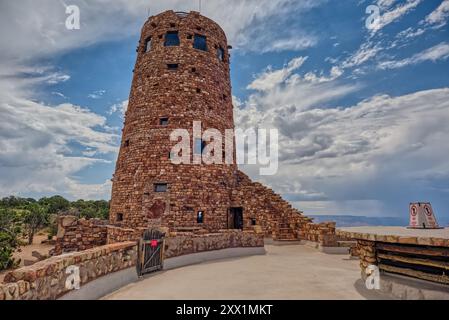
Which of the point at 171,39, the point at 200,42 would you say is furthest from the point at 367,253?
the point at 171,39

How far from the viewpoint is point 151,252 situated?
8.35 meters

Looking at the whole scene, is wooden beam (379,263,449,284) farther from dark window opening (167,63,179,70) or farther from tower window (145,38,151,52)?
tower window (145,38,151,52)

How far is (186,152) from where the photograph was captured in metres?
18.2

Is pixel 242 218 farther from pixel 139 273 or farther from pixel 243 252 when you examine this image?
A: pixel 139 273

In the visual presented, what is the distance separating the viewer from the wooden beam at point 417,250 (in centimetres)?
539

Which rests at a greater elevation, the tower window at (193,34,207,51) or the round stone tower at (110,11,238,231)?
the tower window at (193,34,207,51)

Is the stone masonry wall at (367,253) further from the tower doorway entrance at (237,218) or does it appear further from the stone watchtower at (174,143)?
the tower doorway entrance at (237,218)

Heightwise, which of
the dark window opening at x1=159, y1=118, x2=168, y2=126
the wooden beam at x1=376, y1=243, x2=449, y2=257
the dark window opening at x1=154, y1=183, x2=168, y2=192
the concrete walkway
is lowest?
the concrete walkway

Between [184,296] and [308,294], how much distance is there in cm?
277

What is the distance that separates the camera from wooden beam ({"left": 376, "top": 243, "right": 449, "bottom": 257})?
5.39 m

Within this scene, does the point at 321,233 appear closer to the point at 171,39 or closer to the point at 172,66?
the point at 172,66

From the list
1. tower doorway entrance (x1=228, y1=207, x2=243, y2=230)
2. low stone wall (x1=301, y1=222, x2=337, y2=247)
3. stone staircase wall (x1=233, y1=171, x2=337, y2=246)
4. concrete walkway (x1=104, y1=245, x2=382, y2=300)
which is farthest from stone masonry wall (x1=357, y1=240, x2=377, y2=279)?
tower doorway entrance (x1=228, y1=207, x2=243, y2=230)

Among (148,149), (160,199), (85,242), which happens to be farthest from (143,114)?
(85,242)

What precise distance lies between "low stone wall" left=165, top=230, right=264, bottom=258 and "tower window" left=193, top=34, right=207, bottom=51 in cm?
1459
